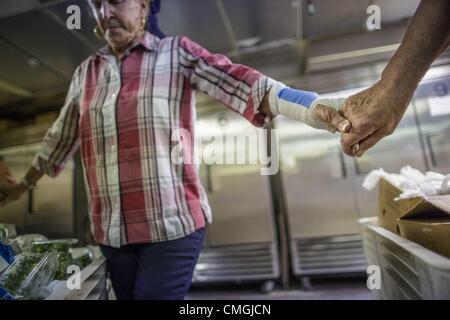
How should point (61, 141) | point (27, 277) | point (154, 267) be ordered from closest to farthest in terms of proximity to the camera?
point (27, 277), point (154, 267), point (61, 141)

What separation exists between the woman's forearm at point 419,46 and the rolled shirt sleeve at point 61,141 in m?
0.64

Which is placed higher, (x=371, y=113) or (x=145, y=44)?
(x=145, y=44)

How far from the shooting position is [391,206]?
0.61 metres

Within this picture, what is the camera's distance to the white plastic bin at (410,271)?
0.31m

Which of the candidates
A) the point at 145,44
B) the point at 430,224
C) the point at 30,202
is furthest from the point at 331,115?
the point at 30,202

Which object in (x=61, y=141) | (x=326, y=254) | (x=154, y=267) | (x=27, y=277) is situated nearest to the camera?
(x=27, y=277)

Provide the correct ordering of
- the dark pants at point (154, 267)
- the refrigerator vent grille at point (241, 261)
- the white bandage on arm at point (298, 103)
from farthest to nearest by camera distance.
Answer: the refrigerator vent grille at point (241, 261) < the dark pants at point (154, 267) < the white bandage on arm at point (298, 103)

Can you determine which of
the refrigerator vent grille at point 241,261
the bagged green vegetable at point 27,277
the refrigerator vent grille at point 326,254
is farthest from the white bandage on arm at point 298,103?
the refrigerator vent grille at point 326,254

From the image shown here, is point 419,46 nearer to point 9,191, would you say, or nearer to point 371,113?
point 371,113

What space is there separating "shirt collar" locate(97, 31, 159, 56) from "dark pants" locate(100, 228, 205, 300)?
41cm

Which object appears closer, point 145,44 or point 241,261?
point 145,44

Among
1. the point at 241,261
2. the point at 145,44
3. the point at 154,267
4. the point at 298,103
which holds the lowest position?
the point at 241,261

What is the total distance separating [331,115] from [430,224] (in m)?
0.20

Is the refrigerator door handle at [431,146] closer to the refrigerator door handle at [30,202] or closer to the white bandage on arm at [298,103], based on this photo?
the white bandage on arm at [298,103]
